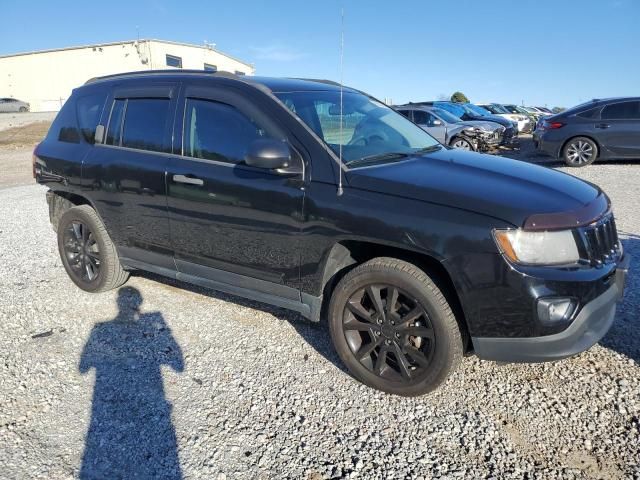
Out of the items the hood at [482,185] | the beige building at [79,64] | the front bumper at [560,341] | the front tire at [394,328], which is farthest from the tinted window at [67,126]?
the beige building at [79,64]

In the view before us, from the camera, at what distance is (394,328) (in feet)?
9.32

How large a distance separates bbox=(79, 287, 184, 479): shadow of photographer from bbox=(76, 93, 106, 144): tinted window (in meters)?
1.61

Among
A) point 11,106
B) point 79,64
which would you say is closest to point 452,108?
point 11,106

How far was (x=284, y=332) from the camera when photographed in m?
3.73

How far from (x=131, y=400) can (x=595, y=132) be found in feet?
39.0

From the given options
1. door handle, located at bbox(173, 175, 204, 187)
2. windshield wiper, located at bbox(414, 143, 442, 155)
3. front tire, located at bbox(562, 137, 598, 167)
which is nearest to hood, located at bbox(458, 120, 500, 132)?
front tire, located at bbox(562, 137, 598, 167)

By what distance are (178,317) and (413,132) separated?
2495 millimetres

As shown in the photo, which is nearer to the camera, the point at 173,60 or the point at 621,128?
the point at 621,128

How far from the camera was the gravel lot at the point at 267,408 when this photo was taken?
7.84 ft

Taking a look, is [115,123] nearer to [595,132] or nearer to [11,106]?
[595,132]

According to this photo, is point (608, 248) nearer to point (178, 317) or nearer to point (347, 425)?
point (347, 425)

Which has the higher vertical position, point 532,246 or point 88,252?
point 532,246

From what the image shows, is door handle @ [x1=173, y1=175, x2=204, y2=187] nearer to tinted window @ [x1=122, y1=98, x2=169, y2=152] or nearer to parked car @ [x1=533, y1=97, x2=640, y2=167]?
tinted window @ [x1=122, y1=98, x2=169, y2=152]

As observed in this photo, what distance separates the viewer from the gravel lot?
2389 millimetres
